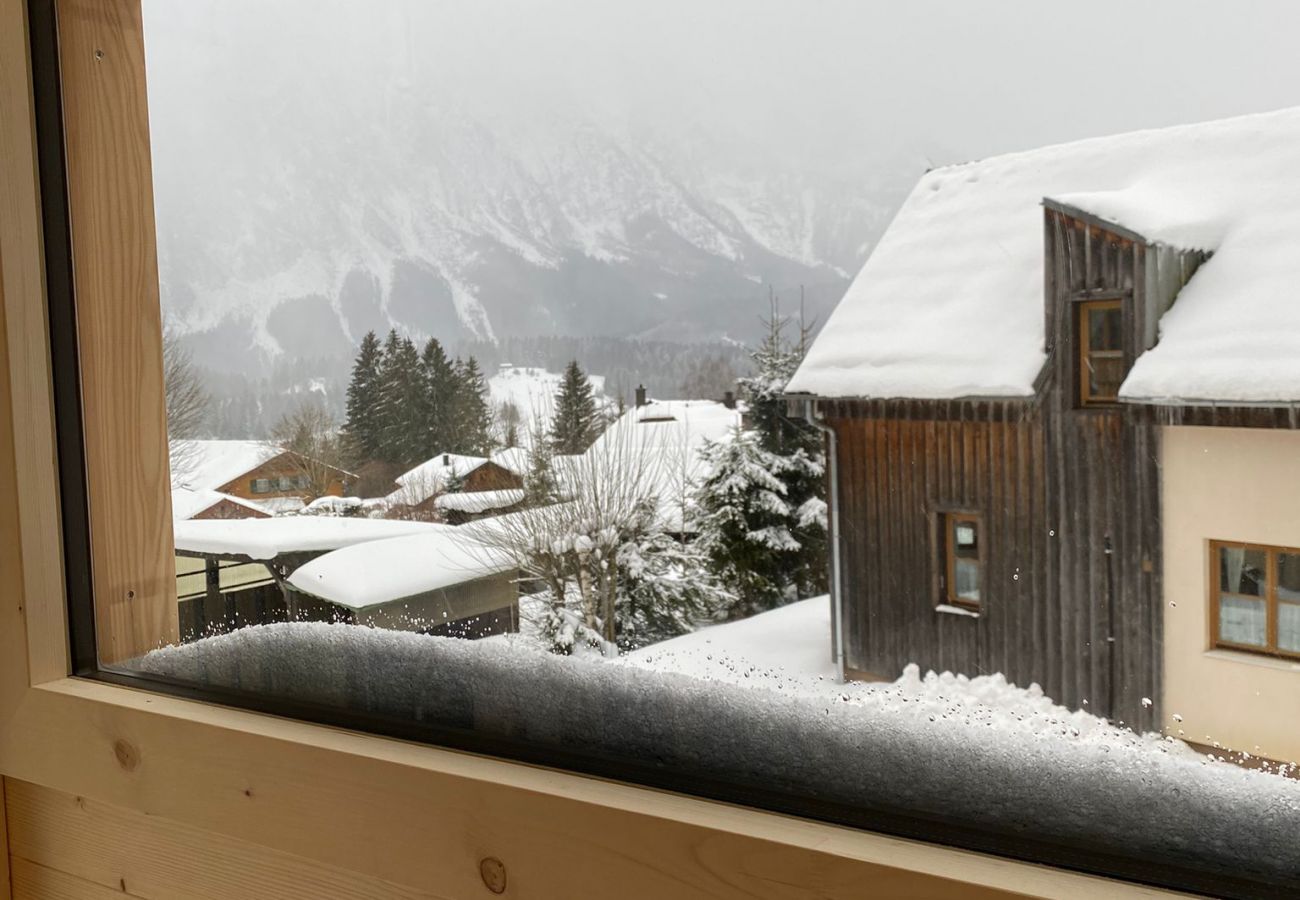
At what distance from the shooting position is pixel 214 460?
1.23 m

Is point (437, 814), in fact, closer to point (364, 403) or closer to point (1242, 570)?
point (364, 403)

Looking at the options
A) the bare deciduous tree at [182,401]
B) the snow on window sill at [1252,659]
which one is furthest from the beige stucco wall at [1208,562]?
the bare deciduous tree at [182,401]

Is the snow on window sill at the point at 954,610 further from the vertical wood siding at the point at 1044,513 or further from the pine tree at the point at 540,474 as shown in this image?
the pine tree at the point at 540,474

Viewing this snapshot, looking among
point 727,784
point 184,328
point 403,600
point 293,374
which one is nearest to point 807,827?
point 727,784

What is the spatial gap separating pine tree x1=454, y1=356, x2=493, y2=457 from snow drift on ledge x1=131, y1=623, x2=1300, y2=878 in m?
0.22

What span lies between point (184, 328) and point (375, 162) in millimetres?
373

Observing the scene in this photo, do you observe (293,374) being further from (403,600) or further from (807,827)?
(807,827)

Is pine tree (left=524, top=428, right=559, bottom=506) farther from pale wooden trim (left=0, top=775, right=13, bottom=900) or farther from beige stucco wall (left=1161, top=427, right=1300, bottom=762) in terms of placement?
pale wooden trim (left=0, top=775, right=13, bottom=900)

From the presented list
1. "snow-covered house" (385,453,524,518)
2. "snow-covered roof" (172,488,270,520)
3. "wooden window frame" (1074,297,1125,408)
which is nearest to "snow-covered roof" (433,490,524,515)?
"snow-covered house" (385,453,524,518)

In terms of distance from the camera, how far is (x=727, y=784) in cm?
75

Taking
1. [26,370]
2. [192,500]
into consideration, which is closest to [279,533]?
[192,500]

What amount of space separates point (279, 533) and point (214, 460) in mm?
150

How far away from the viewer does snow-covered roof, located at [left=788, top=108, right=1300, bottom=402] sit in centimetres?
60

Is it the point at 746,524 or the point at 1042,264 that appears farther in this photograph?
the point at 746,524
